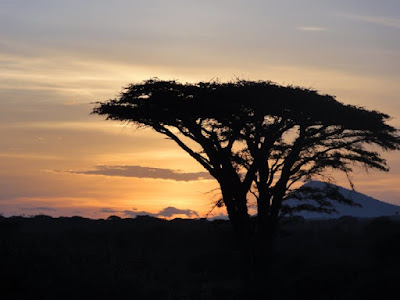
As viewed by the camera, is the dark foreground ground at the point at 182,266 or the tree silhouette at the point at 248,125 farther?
the tree silhouette at the point at 248,125

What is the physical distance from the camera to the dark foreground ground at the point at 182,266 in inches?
770

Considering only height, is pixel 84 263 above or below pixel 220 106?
below

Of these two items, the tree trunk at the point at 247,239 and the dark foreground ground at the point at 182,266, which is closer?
the dark foreground ground at the point at 182,266

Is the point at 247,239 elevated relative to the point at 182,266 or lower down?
elevated

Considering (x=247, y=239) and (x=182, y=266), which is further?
(x=182, y=266)

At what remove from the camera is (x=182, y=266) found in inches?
1508

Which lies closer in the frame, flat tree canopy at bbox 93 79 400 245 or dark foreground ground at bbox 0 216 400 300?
dark foreground ground at bbox 0 216 400 300

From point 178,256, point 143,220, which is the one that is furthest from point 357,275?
point 143,220

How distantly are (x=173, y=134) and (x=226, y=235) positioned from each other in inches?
561

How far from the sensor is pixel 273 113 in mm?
33719

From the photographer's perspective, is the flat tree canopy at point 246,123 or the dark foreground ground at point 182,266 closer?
the dark foreground ground at point 182,266

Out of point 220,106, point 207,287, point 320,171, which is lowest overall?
point 207,287

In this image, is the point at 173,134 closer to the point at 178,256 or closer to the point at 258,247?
the point at 258,247

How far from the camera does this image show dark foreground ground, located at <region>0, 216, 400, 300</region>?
1956 centimetres
